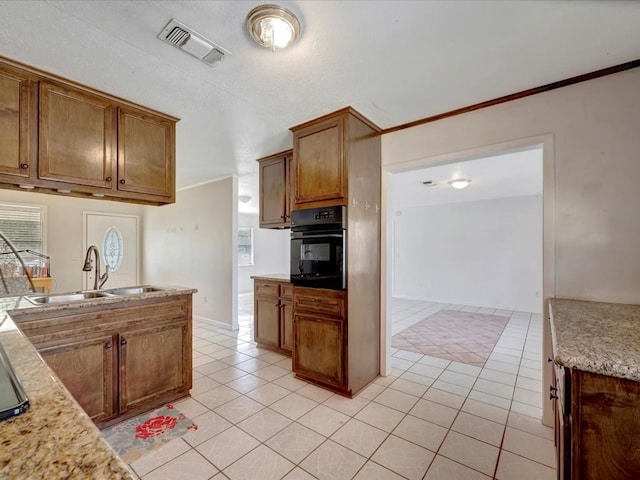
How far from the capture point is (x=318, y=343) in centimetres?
271

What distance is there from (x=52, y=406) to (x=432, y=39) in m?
2.25

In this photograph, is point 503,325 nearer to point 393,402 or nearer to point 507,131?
point 393,402

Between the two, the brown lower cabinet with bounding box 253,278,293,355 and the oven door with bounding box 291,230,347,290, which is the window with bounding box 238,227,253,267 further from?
the oven door with bounding box 291,230,347,290

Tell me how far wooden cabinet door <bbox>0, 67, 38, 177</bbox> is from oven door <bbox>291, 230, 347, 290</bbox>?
2.03m

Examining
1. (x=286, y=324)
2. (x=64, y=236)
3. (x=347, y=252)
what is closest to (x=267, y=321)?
(x=286, y=324)

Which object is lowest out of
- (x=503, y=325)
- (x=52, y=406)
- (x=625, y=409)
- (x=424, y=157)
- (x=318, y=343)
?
(x=503, y=325)

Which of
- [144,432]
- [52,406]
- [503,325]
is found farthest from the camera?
[503,325]

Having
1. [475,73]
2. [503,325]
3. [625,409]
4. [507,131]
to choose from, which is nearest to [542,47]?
[475,73]

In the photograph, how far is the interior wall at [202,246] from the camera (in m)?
4.73

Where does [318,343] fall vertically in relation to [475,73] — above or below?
below

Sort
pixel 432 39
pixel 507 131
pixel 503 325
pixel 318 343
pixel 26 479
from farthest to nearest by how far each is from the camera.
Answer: pixel 503 325 < pixel 318 343 < pixel 507 131 < pixel 432 39 < pixel 26 479

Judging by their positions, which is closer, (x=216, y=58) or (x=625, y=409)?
(x=625, y=409)

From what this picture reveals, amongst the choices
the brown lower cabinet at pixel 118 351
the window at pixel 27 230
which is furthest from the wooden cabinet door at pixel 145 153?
the window at pixel 27 230

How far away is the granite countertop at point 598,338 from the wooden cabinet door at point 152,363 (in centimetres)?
253
